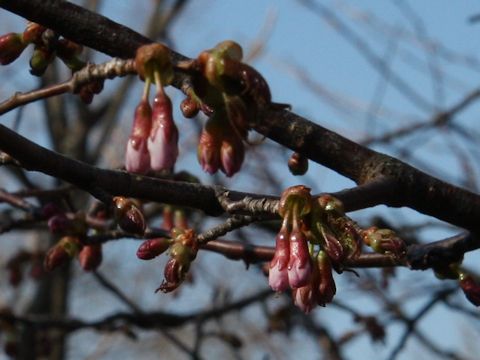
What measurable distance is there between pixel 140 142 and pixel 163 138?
Answer: 35 millimetres

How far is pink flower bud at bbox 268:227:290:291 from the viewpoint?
4.53 ft

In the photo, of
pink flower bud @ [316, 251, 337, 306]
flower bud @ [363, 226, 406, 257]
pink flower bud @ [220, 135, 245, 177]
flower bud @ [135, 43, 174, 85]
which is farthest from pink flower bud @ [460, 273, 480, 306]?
flower bud @ [135, 43, 174, 85]

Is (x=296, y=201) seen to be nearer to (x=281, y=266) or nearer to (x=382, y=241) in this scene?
(x=281, y=266)

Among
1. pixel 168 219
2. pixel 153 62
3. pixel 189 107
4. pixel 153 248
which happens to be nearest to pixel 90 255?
pixel 168 219

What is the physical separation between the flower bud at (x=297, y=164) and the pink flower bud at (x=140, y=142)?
455mm

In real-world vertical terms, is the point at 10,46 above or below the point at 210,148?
above

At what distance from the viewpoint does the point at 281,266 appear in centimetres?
138

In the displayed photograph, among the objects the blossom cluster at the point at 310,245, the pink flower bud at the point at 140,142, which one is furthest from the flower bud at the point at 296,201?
the pink flower bud at the point at 140,142

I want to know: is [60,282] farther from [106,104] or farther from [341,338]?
[341,338]

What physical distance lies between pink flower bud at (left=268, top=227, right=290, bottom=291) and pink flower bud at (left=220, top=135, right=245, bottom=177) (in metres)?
0.16

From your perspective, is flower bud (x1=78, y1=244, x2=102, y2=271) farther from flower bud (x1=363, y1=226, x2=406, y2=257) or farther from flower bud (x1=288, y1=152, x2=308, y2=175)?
flower bud (x1=363, y1=226, x2=406, y2=257)

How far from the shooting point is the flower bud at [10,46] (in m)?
1.68

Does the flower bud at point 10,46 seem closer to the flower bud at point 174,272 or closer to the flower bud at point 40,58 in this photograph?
the flower bud at point 40,58

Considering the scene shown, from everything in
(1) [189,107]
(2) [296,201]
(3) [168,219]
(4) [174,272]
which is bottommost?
(4) [174,272]
